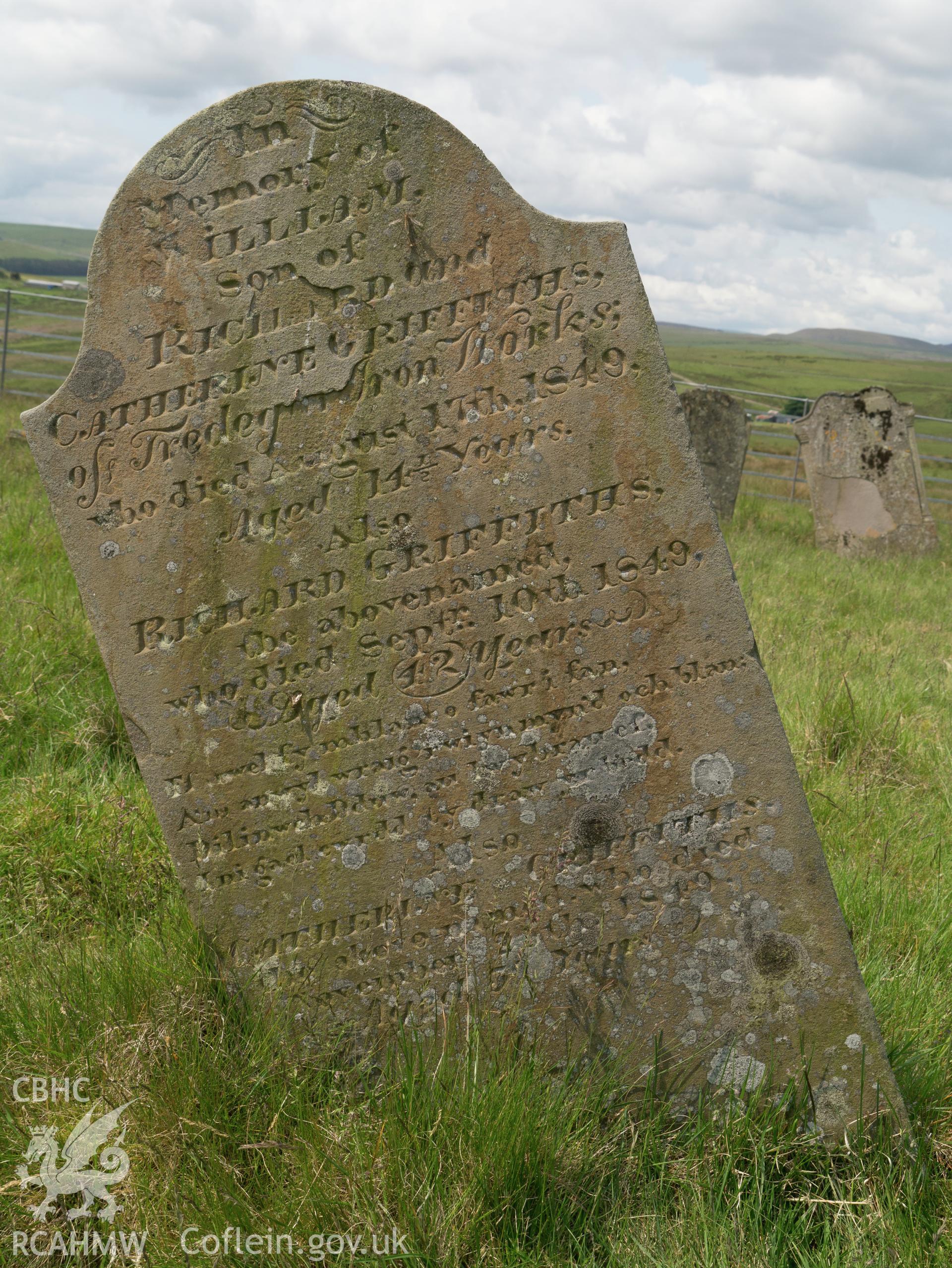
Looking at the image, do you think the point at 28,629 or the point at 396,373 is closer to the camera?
the point at 396,373

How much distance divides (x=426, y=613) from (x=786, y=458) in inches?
874

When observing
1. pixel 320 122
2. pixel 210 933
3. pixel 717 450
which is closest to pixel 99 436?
pixel 320 122

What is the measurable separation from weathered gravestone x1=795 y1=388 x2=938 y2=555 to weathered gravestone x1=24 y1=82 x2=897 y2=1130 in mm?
9030

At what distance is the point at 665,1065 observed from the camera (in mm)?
2494

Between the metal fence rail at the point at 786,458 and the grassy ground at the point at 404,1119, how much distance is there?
195 inches

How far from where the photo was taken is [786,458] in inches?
909

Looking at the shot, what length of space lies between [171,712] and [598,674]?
1.08m

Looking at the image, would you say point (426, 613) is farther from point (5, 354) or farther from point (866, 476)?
point (5, 354)

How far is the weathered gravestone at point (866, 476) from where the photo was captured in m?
10.7

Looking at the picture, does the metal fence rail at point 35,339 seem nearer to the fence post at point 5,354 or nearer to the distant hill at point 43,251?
the fence post at point 5,354

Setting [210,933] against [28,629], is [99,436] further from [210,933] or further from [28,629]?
[28,629]

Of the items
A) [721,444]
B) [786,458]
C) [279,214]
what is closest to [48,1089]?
[279,214]
